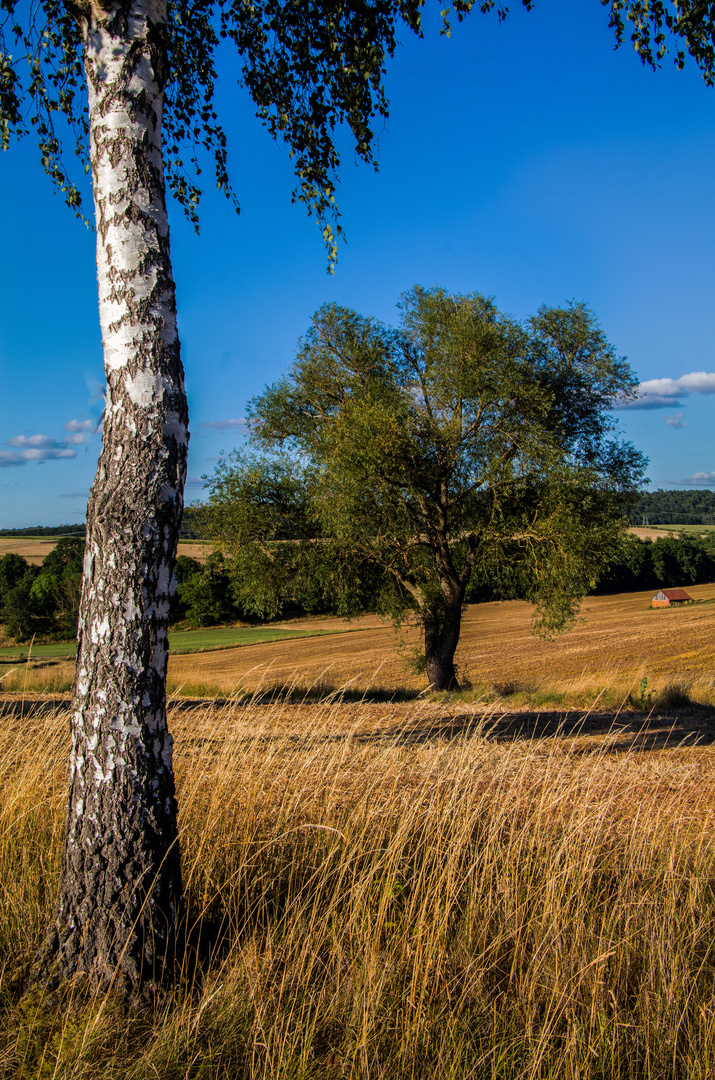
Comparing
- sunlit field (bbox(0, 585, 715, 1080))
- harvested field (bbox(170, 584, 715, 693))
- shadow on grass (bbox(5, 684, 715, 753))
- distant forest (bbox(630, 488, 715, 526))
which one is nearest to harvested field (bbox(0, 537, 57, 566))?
harvested field (bbox(170, 584, 715, 693))

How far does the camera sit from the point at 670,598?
59469 mm

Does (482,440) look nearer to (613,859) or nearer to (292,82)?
(292,82)

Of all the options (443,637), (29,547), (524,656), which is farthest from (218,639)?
(443,637)

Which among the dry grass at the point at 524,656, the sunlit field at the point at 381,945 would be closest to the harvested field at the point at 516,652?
the dry grass at the point at 524,656

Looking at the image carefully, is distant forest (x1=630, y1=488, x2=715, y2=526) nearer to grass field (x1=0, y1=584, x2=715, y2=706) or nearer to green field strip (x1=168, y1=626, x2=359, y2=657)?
grass field (x1=0, y1=584, x2=715, y2=706)

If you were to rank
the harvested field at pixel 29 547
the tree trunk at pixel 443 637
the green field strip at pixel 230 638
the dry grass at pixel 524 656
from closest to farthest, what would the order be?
the tree trunk at pixel 443 637 → the dry grass at pixel 524 656 → the green field strip at pixel 230 638 → the harvested field at pixel 29 547

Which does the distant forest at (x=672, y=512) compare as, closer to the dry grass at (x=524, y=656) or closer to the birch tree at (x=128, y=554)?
the dry grass at (x=524, y=656)

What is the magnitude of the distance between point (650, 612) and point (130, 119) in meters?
57.4

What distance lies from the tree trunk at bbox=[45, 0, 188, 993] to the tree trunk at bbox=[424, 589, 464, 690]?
12817mm

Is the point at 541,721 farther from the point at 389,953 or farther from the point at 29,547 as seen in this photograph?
the point at 29,547

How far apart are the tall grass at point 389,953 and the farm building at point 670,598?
201 feet

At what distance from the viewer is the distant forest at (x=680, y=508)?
125 m

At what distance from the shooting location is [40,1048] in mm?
2148

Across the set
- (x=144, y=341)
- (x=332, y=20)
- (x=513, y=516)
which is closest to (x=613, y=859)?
(x=144, y=341)
